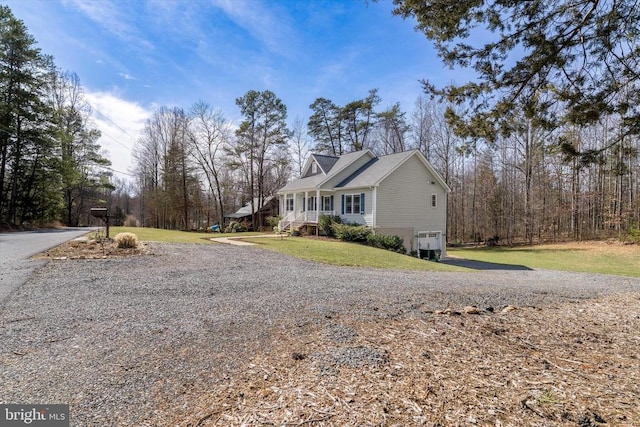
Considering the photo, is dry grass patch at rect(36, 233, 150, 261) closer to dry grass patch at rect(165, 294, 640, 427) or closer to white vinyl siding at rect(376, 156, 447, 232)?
dry grass patch at rect(165, 294, 640, 427)

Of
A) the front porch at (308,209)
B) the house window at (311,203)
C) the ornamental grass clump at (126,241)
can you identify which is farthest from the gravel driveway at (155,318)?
the house window at (311,203)

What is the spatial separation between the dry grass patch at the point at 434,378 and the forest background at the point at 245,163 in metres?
17.8

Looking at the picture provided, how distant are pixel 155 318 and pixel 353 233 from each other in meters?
14.8

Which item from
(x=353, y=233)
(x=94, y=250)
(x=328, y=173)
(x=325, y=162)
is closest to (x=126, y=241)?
(x=94, y=250)

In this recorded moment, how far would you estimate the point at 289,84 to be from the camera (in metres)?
15.9

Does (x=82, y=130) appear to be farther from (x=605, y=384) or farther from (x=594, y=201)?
(x=594, y=201)

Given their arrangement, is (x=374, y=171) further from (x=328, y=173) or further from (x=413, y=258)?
(x=413, y=258)

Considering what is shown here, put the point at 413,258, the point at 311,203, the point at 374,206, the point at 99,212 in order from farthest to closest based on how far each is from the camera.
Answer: the point at 311,203
the point at 374,206
the point at 413,258
the point at 99,212

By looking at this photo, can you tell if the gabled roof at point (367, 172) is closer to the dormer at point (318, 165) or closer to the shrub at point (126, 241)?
the dormer at point (318, 165)

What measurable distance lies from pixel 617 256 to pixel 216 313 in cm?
2410

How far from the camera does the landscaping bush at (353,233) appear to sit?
18.5 metres

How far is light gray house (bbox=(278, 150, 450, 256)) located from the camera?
19688 millimetres

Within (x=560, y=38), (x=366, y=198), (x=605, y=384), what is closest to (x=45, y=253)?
(x=605, y=384)

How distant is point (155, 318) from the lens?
14.4ft
